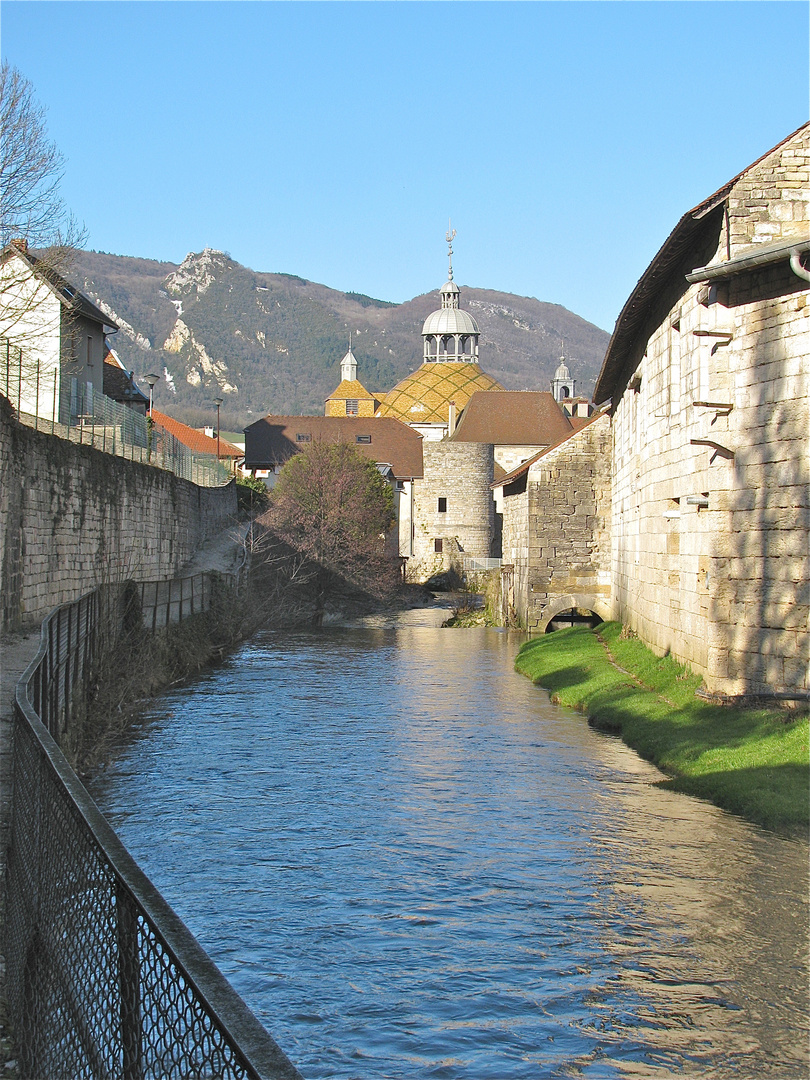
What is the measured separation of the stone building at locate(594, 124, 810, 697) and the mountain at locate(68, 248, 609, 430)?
132m

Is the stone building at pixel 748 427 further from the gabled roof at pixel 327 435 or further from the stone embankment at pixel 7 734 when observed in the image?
the gabled roof at pixel 327 435

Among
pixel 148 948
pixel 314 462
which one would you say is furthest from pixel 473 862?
pixel 314 462

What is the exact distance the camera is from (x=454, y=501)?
55781mm

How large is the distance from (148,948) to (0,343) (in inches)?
615

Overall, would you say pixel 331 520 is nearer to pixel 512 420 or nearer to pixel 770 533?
pixel 770 533

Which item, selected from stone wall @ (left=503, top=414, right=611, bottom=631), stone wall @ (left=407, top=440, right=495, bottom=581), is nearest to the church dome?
stone wall @ (left=407, top=440, right=495, bottom=581)

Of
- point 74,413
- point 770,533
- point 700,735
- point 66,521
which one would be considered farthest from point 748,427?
point 74,413

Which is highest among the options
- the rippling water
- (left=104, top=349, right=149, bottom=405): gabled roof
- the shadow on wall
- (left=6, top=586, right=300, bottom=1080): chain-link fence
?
(left=104, top=349, right=149, bottom=405): gabled roof

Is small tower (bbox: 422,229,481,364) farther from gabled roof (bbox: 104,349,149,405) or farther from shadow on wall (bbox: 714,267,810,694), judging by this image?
shadow on wall (bbox: 714,267,810,694)

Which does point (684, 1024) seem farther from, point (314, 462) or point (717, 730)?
point (314, 462)

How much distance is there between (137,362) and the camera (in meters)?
166

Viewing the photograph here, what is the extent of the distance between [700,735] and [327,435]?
4893 centimetres

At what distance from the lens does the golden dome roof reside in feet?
257

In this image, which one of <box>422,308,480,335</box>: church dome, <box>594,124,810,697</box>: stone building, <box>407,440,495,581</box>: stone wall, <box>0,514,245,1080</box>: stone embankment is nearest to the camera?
<box>0,514,245,1080</box>: stone embankment
